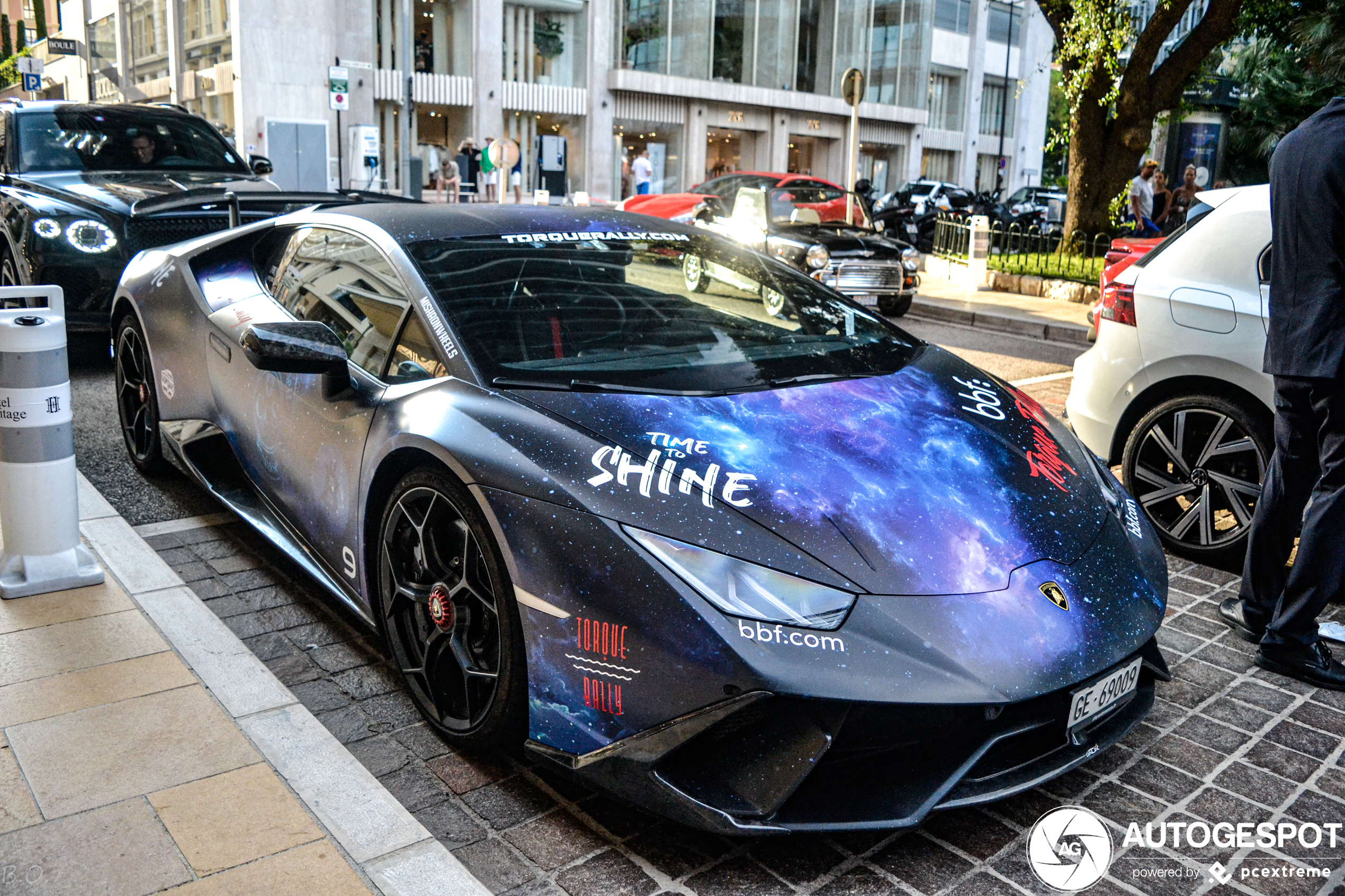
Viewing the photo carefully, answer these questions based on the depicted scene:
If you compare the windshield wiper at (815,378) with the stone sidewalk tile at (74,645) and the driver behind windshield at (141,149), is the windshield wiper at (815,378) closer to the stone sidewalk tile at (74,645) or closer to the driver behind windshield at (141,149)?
the stone sidewalk tile at (74,645)

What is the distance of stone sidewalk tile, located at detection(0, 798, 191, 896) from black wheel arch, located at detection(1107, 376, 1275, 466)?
3772 millimetres

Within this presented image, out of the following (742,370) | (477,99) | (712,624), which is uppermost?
(477,99)

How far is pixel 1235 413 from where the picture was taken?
168 inches

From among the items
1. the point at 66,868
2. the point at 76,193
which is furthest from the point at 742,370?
the point at 76,193

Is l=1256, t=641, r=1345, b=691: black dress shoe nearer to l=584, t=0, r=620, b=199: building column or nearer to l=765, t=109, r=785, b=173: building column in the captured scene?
l=584, t=0, r=620, b=199: building column

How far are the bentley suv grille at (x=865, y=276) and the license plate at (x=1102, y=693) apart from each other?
971 cm

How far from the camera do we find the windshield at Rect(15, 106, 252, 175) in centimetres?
826

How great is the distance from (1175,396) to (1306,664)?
4.47ft

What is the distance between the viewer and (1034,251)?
684 inches

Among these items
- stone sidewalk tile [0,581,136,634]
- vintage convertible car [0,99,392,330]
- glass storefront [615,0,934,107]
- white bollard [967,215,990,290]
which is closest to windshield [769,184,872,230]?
white bollard [967,215,990,290]

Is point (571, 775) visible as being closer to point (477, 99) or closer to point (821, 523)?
point (821, 523)

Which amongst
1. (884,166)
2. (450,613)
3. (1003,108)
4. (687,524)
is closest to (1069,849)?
(687,524)

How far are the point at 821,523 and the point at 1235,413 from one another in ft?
8.34

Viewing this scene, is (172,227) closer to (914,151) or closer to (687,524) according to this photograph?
(687,524)
